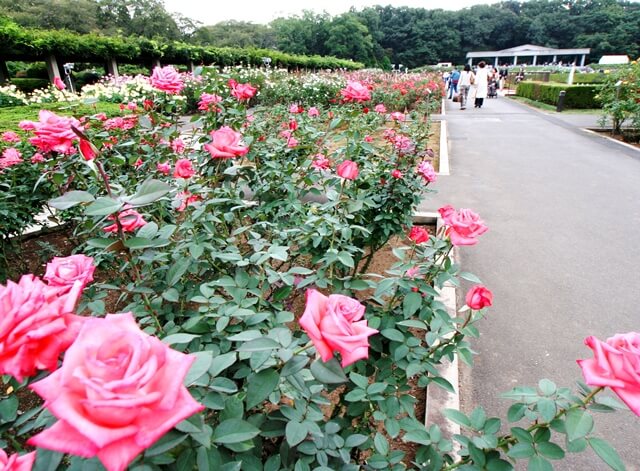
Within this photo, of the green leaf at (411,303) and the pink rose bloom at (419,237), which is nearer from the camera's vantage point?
the green leaf at (411,303)

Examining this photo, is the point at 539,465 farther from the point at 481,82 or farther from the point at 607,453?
the point at 481,82

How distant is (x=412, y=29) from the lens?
68.1m

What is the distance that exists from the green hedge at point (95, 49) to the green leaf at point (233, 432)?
51.4 ft

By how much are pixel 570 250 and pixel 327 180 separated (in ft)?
9.10

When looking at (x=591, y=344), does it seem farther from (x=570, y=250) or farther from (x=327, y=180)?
(x=570, y=250)

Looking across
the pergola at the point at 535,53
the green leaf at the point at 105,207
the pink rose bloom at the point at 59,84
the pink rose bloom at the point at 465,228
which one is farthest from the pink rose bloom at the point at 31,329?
the pergola at the point at 535,53

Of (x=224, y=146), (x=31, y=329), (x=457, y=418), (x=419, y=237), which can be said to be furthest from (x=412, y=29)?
(x=31, y=329)

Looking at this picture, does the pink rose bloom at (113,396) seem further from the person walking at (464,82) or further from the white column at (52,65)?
the white column at (52,65)

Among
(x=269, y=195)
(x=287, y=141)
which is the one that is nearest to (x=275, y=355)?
(x=269, y=195)

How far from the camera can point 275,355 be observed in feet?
2.89

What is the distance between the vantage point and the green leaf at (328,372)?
73cm

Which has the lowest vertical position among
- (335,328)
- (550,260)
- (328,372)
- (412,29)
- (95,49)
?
(550,260)

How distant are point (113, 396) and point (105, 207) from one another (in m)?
0.57

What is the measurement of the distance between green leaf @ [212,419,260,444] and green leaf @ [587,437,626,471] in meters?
0.73
